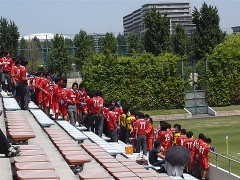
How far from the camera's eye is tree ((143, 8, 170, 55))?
55.6 meters

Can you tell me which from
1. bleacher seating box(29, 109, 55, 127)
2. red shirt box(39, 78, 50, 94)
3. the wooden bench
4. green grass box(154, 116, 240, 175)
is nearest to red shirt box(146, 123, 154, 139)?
green grass box(154, 116, 240, 175)

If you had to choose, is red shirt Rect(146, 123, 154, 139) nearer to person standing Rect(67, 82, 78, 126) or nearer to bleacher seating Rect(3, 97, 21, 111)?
person standing Rect(67, 82, 78, 126)

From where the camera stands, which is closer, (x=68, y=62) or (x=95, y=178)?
(x=95, y=178)

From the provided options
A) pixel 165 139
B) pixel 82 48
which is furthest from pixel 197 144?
pixel 82 48

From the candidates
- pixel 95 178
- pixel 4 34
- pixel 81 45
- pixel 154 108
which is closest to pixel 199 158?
pixel 95 178

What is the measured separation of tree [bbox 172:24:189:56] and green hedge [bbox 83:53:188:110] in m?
20.0

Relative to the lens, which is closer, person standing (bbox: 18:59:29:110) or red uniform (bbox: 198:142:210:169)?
red uniform (bbox: 198:142:210:169)

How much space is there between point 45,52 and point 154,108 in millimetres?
21481

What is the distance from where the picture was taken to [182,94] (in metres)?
43.9

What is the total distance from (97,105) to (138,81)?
26.0 metres

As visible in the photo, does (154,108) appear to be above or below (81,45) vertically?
below

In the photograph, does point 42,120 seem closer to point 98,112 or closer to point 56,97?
point 56,97

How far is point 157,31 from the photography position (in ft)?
183

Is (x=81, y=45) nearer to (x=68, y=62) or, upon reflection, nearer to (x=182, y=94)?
(x=68, y=62)
